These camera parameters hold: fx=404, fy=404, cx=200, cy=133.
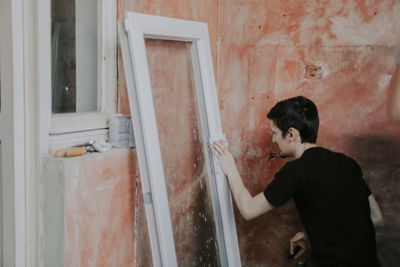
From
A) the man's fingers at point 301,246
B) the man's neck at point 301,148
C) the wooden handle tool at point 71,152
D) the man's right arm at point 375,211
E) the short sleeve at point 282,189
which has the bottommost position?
the man's fingers at point 301,246

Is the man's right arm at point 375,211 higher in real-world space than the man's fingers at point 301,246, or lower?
higher

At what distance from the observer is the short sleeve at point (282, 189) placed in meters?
1.86

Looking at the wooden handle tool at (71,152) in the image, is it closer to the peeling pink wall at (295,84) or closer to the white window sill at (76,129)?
the white window sill at (76,129)

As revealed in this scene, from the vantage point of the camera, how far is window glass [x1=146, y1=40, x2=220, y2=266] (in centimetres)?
190

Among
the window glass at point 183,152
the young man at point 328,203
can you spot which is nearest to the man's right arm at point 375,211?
the young man at point 328,203

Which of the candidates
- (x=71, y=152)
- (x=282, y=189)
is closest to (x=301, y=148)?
(x=282, y=189)

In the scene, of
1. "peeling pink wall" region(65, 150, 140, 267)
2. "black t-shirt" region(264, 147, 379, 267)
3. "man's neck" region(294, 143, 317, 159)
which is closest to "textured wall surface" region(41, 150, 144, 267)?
"peeling pink wall" region(65, 150, 140, 267)

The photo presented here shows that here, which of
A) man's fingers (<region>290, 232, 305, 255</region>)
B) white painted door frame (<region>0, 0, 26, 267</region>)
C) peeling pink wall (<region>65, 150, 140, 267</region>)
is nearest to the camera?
white painted door frame (<region>0, 0, 26, 267</region>)

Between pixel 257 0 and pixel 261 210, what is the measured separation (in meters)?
1.38

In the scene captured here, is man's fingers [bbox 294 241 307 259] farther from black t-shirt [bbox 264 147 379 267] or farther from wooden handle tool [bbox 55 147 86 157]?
wooden handle tool [bbox 55 147 86 157]

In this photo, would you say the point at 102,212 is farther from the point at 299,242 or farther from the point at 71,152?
the point at 299,242

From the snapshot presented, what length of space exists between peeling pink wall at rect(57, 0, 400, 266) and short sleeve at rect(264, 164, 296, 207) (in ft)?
1.51

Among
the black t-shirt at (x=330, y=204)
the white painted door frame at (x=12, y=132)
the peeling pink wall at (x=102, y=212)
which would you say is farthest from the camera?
the black t-shirt at (x=330, y=204)

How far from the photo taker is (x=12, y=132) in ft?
4.86
